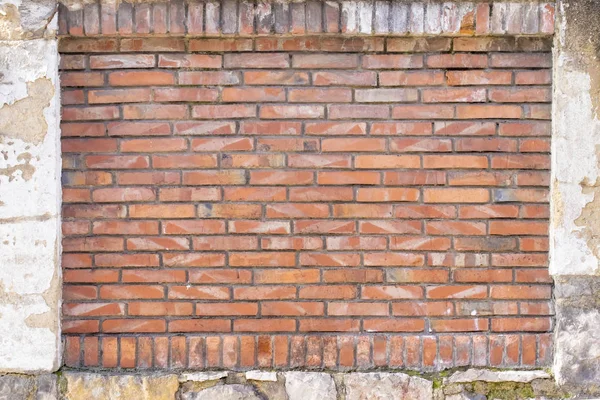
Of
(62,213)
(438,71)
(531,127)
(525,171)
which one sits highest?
(438,71)

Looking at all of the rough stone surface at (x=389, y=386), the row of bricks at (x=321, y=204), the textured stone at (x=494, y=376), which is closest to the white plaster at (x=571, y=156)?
the row of bricks at (x=321, y=204)

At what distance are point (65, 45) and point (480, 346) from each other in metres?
2.12

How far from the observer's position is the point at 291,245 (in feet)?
8.10

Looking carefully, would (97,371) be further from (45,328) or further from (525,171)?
(525,171)

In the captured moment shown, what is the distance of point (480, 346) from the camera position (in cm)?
246

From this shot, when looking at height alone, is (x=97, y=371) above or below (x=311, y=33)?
below

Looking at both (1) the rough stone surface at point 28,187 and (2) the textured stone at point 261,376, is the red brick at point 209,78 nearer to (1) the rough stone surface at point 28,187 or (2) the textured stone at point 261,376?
(1) the rough stone surface at point 28,187

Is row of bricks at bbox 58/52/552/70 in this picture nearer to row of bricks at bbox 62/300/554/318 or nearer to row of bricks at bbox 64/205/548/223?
row of bricks at bbox 64/205/548/223

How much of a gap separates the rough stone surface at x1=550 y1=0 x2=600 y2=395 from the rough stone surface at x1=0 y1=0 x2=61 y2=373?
2.04 meters

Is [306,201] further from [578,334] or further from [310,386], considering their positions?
[578,334]

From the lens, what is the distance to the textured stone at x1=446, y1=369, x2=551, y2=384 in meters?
2.43

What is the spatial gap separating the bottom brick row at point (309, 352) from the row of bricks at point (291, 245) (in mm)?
314

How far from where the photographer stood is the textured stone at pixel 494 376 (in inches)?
95.7

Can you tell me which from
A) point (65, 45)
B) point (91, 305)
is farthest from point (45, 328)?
point (65, 45)
